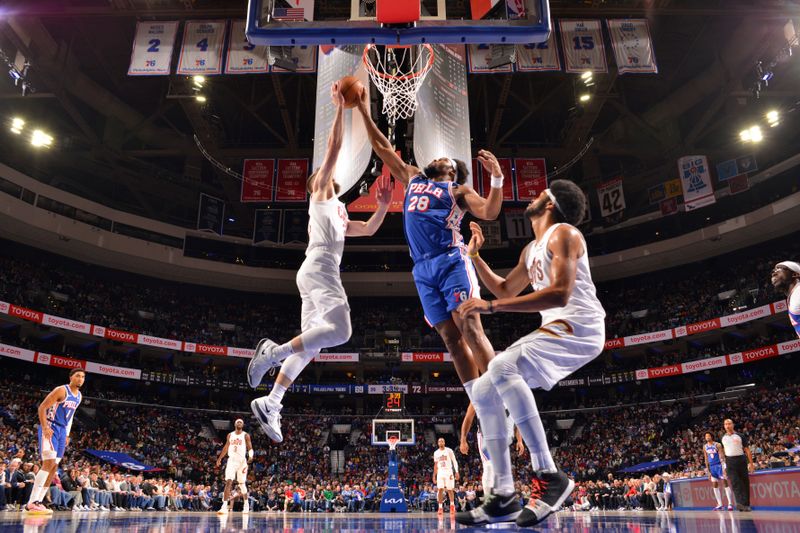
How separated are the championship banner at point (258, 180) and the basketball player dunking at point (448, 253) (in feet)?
54.0

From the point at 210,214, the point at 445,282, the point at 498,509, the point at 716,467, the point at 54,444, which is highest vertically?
the point at 210,214

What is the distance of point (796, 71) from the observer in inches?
882

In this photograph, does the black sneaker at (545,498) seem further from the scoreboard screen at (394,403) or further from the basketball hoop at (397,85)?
the scoreboard screen at (394,403)

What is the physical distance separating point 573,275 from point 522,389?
798 millimetres

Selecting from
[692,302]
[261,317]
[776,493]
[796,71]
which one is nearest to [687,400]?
[692,302]

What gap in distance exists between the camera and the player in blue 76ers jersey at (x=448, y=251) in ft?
16.4

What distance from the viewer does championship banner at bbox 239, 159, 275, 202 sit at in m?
21.4

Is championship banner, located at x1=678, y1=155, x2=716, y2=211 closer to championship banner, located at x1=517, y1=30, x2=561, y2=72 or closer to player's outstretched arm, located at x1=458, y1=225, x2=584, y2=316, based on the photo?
championship banner, located at x1=517, y1=30, x2=561, y2=72

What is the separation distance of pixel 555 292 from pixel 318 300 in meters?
2.79

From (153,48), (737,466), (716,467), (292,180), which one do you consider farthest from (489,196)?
(292,180)

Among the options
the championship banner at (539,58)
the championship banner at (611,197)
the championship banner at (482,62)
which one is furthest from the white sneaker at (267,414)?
the championship banner at (611,197)

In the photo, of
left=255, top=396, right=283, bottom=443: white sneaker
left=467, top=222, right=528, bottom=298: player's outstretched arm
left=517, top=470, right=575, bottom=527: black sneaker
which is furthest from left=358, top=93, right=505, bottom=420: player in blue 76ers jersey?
left=255, top=396, right=283, bottom=443: white sneaker

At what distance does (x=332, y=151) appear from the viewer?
583 centimetres

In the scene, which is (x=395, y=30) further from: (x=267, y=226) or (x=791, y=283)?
(x=267, y=226)
